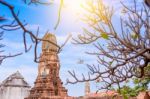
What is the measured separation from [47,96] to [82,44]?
31766 mm

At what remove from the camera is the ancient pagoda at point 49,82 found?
4017 cm

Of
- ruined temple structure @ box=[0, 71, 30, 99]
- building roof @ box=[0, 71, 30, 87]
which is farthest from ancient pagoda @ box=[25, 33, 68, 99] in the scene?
ruined temple structure @ box=[0, 71, 30, 99]

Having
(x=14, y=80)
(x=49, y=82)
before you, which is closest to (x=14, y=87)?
(x=14, y=80)

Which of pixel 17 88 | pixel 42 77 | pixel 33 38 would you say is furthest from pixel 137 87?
pixel 17 88

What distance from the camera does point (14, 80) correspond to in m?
46.7

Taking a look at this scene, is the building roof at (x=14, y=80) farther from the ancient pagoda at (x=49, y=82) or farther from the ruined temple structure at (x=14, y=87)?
the ancient pagoda at (x=49, y=82)

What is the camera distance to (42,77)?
42.5 m

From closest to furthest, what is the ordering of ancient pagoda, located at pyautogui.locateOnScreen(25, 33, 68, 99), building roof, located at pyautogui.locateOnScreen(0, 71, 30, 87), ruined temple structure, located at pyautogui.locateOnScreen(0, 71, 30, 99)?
1. ancient pagoda, located at pyautogui.locateOnScreen(25, 33, 68, 99)
2. ruined temple structure, located at pyautogui.locateOnScreen(0, 71, 30, 99)
3. building roof, located at pyautogui.locateOnScreen(0, 71, 30, 87)

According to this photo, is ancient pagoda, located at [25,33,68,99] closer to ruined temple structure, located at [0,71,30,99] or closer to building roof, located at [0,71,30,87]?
building roof, located at [0,71,30,87]

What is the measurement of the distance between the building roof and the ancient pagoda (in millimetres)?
4532

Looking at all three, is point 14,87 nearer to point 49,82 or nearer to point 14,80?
point 14,80

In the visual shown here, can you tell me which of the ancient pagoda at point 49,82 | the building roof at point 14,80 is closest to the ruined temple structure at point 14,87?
the building roof at point 14,80

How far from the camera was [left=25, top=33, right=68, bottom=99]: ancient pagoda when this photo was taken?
132ft

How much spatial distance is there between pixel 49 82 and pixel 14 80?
7333 millimetres
